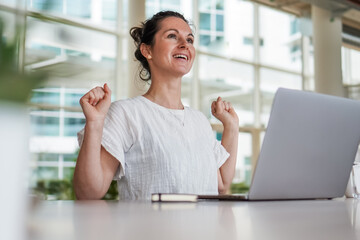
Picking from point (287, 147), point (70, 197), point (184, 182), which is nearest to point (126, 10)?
point (70, 197)

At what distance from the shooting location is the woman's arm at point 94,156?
4.78 ft

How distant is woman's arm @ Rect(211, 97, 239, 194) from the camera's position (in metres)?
1.88

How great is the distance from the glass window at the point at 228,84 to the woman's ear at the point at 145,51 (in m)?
6.50

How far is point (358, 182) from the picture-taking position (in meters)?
1.57

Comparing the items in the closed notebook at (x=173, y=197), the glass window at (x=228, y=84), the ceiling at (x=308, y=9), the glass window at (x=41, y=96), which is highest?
the ceiling at (x=308, y=9)

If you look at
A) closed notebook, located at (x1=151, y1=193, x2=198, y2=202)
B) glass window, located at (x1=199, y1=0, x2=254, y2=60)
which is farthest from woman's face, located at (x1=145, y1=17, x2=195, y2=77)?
glass window, located at (x1=199, y1=0, x2=254, y2=60)

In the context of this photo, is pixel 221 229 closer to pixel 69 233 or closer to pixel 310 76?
pixel 69 233

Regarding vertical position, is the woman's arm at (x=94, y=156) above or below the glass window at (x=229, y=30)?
below

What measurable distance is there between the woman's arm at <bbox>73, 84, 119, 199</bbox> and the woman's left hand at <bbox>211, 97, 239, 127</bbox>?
461mm

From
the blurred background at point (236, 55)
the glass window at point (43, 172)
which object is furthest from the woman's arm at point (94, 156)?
the blurred background at point (236, 55)

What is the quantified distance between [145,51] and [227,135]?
523mm

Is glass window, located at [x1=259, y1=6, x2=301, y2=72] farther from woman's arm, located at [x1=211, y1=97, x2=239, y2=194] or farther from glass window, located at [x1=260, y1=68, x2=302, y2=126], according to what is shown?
woman's arm, located at [x1=211, y1=97, x2=239, y2=194]

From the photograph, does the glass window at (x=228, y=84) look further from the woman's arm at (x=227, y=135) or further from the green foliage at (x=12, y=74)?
the green foliage at (x=12, y=74)

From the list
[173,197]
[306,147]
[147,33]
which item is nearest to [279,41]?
[147,33]
